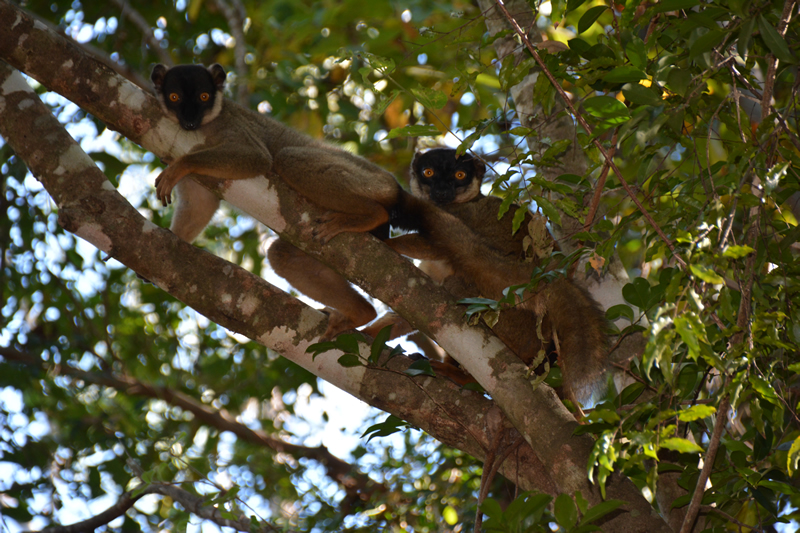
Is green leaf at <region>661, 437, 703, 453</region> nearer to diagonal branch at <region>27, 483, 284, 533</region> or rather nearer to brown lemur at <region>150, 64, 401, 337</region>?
brown lemur at <region>150, 64, 401, 337</region>

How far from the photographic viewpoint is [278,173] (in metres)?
4.40

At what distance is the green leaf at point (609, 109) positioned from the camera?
2.71 m

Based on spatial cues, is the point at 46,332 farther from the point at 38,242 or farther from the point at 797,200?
the point at 797,200

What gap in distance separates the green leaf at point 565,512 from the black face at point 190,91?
3535 millimetres

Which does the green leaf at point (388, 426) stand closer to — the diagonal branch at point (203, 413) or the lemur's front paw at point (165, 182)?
the lemur's front paw at point (165, 182)

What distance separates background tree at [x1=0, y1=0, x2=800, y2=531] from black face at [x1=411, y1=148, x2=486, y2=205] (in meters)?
0.67

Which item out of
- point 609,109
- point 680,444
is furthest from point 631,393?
A: point 609,109

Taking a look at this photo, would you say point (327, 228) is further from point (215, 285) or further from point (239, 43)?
point (239, 43)

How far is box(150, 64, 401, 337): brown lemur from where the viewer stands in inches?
165

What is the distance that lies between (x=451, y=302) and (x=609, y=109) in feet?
4.34

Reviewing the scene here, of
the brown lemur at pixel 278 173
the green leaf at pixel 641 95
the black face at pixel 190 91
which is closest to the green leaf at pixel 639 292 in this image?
the green leaf at pixel 641 95

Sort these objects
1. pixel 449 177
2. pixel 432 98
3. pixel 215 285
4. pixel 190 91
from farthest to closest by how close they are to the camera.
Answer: pixel 449 177 → pixel 190 91 → pixel 215 285 → pixel 432 98

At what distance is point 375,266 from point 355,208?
636 mm

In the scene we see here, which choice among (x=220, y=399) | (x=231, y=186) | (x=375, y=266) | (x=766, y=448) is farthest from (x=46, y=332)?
(x=766, y=448)
